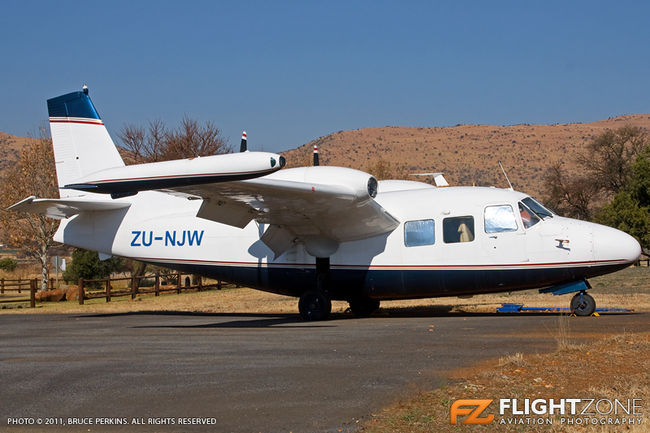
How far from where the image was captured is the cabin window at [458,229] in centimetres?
1611

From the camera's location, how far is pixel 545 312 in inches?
680

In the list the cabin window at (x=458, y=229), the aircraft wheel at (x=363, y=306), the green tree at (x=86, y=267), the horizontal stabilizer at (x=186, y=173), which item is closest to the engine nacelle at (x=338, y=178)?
the cabin window at (x=458, y=229)

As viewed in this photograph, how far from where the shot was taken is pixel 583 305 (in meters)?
15.5

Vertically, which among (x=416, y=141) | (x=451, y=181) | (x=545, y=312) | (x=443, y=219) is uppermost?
(x=416, y=141)

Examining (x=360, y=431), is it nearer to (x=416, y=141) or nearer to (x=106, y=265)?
(x=106, y=265)

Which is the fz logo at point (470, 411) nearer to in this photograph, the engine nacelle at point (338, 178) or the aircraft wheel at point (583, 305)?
the engine nacelle at point (338, 178)

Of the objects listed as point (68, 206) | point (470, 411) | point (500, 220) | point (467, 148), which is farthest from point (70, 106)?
point (467, 148)

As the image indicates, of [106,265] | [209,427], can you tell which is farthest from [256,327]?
[106,265]

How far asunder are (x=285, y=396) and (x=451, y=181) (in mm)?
92916

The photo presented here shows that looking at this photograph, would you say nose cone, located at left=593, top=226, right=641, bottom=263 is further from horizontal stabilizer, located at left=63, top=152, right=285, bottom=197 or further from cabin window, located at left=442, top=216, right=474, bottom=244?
horizontal stabilizer, located at left=63, top=152, right=285, bottom=197

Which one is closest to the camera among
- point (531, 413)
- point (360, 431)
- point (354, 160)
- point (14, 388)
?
point (360, 431)

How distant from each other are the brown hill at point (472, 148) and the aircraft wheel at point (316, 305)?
78856 mm

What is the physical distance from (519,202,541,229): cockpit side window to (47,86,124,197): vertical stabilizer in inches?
432

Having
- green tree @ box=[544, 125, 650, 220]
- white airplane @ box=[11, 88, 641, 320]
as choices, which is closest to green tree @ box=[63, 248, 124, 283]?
white airplane @ box=[11, 88, 641, 320]
